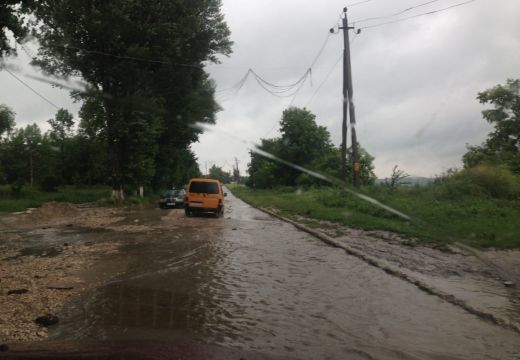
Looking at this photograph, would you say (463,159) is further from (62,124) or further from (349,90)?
(62,124)

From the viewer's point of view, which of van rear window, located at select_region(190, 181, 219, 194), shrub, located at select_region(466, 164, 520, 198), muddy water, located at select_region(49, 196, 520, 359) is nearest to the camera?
muddy water, located at select_region(49, 196, 520, 359)

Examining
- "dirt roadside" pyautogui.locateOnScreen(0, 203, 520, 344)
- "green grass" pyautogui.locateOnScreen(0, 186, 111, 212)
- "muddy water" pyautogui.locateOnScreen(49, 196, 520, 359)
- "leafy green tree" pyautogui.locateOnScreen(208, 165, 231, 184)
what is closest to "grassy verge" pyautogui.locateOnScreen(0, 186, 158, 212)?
"green grass" pyautogui.locateOnScreen(0, 186, 111, 212)

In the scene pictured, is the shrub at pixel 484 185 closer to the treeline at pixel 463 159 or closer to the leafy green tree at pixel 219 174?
the treeline at pixel 463 159

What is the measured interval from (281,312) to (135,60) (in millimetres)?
23177

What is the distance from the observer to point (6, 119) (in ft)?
178

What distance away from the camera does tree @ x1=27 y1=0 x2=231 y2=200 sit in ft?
79.9

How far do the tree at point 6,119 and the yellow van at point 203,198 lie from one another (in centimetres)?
4104

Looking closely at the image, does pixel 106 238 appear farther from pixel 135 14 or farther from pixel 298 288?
pixel 135 14

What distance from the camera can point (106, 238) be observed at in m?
12.3

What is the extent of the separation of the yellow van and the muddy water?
11342mm

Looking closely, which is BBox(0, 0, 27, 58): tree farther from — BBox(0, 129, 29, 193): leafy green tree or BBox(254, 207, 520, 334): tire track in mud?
BBox(0, 129, 29, 193): leafy green tree

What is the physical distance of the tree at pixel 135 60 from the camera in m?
24.4

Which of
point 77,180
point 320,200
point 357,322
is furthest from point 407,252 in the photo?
point 77,180

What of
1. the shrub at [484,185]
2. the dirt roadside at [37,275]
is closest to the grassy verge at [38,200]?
the dirt roadside at [37,275]
